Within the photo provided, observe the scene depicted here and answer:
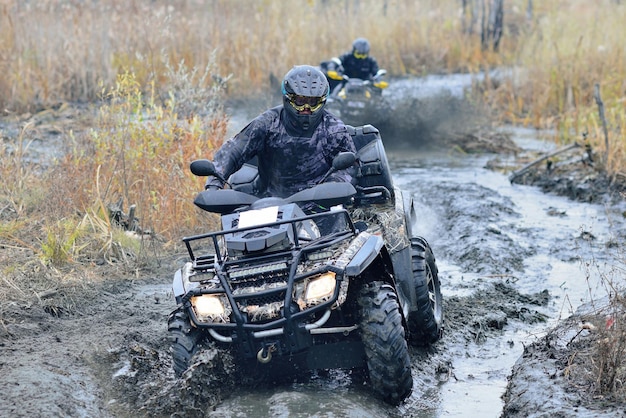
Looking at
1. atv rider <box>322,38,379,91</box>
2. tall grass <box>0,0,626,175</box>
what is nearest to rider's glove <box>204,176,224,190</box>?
tall grass <box>0,0,626,175</box>

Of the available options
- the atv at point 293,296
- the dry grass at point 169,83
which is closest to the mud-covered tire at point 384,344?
the atv at point 293,296

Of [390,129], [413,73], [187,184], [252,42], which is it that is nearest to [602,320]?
[187,184]

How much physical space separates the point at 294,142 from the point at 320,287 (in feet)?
5.83

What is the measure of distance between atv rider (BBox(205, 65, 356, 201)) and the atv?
664mm

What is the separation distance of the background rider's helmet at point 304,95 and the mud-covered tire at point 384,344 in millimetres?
1701

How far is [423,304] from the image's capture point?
694 cm

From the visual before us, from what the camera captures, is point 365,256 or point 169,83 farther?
point 169,83

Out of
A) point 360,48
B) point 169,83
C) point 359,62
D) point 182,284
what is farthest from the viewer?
point 359,62

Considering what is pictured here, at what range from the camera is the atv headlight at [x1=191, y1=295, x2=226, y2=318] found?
18.0ft

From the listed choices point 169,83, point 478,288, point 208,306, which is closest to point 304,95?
point 208,306

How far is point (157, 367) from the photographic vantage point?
6.42m

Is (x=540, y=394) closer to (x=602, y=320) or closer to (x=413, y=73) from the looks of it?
(x=602, y=320)

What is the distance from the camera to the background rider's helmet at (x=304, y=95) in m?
6.80

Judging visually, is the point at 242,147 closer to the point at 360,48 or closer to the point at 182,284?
the point at 182,284
